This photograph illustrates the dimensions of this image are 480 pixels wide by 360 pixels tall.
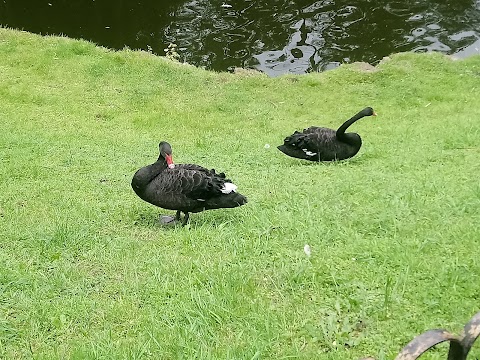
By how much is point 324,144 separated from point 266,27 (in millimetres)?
9170

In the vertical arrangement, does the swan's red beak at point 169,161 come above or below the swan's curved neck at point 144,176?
above

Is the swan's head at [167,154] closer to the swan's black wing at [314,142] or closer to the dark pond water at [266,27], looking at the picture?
the swan's black wing at [314,142]

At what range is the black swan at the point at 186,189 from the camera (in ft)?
15.5

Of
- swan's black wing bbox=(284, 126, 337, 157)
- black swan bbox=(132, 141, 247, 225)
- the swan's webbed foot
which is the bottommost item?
the swan's webbed foot

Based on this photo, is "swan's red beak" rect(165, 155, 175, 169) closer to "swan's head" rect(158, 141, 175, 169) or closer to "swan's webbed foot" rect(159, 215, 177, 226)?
"swan's head" rect(158, 141, 175, 169)

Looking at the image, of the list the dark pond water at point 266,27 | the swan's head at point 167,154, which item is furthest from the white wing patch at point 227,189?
the dark pond water at point 266,27

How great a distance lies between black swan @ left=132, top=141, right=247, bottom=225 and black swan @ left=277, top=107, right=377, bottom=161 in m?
2.38

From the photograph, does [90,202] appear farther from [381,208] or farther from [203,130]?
[203,130]

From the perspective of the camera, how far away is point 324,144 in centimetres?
706

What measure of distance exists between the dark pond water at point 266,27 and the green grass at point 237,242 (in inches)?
182

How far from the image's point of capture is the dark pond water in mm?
14234

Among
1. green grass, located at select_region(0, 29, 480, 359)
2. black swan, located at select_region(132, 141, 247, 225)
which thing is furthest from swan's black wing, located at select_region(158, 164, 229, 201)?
green grass, located at select_region(0, 29, 480, 359)

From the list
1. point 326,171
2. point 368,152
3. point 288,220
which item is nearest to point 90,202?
point 288,220

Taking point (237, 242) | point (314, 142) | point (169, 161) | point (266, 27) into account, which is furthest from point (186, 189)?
point (266, 27)
